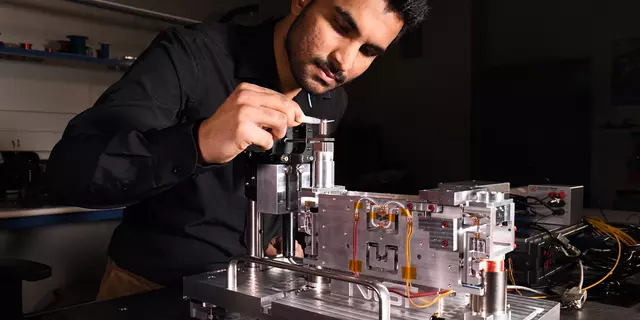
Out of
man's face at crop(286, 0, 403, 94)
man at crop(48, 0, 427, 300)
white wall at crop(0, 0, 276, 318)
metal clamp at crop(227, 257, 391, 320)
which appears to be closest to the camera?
metal clamp at crop(227, 257, 391, 320)

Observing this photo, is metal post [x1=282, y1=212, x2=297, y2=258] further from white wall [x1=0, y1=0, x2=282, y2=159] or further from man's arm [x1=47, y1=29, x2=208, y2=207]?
white wall [x1=0, y1=0, x2=282, y2=159]

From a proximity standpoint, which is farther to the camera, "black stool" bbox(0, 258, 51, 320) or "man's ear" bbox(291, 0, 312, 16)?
"black stool" bbox(0, 258, 51, 320)

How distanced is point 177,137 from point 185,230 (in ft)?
1.40

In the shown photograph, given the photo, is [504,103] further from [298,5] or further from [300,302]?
[300,302]

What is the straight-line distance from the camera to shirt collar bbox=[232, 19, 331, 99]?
57.6 inches

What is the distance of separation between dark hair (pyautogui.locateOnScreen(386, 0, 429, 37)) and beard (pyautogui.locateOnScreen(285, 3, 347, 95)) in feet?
0.66

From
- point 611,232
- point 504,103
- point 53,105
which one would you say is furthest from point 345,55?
point 53,105

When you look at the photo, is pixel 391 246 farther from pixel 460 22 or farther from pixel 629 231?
pixel 460 22

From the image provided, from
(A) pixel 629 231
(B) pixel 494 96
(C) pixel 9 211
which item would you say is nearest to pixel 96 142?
(A) pixel 629 231

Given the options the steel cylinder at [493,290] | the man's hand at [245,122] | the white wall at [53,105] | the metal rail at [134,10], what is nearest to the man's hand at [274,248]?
the man's hand at [245,122]

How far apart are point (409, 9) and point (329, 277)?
2.41ft

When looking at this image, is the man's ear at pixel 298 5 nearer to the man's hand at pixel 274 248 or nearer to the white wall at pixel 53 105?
the man's hand at pixel 274 248

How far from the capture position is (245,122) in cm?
93

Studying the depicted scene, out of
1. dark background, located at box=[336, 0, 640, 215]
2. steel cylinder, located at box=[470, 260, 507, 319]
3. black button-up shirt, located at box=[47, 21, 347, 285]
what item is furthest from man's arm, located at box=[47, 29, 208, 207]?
dark background, located at box=[336, 0, 640, 215]
